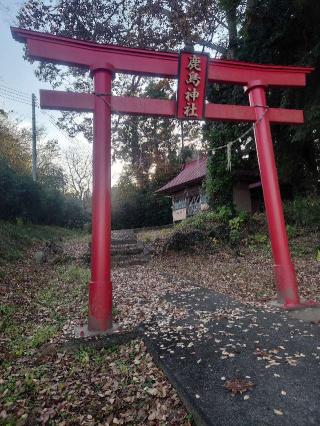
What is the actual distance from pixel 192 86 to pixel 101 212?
2535 millimetres

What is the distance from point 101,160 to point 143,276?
165 inches

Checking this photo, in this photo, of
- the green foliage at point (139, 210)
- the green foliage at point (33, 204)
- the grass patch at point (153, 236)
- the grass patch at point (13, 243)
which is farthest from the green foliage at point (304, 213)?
the green foliage at point (139, 210)

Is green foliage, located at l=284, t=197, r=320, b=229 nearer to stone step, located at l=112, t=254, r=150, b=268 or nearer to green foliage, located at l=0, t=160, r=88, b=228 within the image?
stone step, located at l=112, t=254, r=150, b=268

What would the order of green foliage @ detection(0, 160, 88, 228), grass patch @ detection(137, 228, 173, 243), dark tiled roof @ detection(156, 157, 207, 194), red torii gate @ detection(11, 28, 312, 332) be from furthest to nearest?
dark tiled roof @ detection(156, 157, 207, 194), green foliage @ detection(0, 160, 88, 228), grass patch @ detection(137, 228, 173, 243), red torii gate @ detection(11, 28, 312, 332)

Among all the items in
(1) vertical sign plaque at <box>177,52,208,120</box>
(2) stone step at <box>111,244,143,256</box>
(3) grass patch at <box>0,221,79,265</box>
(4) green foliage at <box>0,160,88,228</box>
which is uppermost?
(4) green foliage at <box>0,160,88,228</box>

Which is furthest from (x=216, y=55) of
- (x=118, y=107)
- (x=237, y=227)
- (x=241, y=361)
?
(x=241, y=361)

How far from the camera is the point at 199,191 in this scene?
64.4ft

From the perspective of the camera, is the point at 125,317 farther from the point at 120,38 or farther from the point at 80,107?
the point at 120,38

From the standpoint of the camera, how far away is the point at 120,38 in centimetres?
1098

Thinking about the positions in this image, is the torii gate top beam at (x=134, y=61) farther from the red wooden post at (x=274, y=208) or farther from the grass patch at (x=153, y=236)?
the grass patch at (x=153, y=236)

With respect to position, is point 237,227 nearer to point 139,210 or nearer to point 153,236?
point 153,236

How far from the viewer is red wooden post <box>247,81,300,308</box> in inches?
194

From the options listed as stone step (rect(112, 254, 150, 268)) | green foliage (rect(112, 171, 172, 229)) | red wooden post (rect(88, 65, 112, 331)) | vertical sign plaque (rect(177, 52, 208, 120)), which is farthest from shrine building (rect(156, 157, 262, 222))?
→ red wooden post (rect(88, 65, 112, 331))

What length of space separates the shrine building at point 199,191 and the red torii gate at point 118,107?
9385 mm
